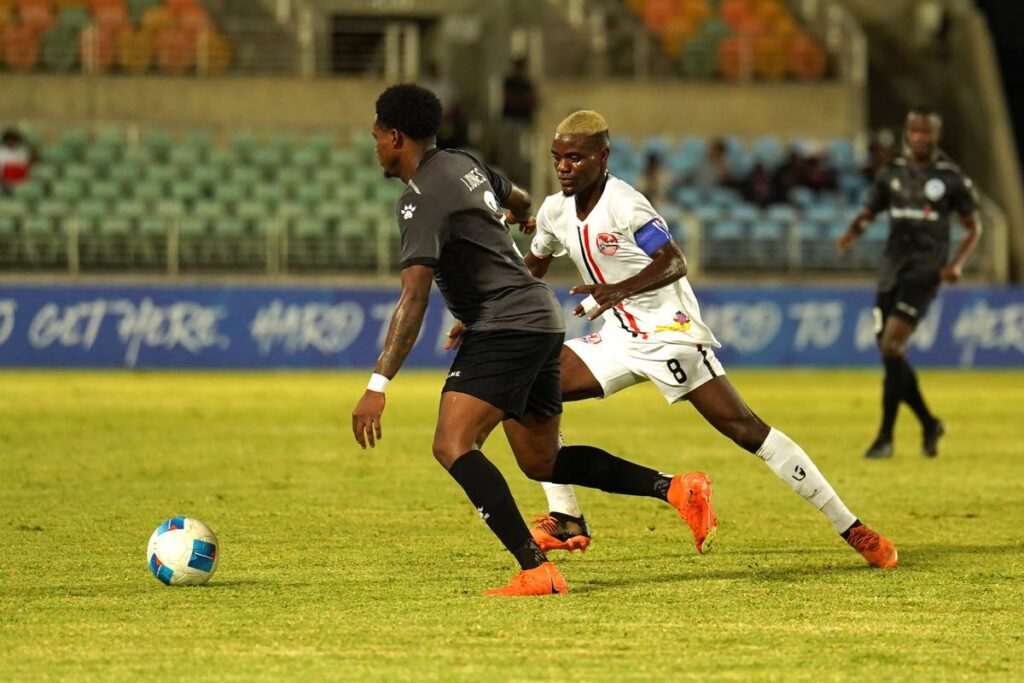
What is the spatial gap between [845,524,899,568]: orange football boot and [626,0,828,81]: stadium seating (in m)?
22.9

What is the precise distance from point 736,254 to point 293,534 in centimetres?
1762

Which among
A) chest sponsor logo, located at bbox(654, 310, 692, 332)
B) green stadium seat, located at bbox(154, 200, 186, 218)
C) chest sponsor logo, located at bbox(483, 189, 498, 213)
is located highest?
chest sponsor logo, located at bbox(483, 189, 498, 213)

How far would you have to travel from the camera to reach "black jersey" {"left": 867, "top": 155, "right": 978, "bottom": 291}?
13719mm

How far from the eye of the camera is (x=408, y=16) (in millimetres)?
32000

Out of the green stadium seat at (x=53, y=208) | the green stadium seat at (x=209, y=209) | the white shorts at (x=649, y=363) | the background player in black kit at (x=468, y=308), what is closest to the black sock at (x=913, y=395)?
the white shorts at (x=649, y=363)

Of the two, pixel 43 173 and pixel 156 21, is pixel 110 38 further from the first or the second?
pixel 43 173

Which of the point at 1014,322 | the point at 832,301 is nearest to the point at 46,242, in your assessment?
the point at 832,301

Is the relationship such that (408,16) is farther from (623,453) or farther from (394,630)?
(394,630)

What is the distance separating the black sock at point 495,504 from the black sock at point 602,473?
968 millimetres

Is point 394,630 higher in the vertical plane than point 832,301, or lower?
higher

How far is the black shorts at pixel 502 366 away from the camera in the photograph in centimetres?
741

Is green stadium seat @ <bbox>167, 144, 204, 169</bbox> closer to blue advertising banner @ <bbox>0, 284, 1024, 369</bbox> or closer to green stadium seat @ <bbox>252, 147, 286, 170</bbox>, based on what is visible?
green stadium seat @ <bbox>252, 147, 286, 170</bbox>

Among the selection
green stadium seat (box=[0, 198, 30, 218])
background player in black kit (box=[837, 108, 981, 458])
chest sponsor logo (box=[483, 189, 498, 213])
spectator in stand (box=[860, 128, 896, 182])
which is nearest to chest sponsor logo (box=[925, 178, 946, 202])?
background player in black kit (box=[837, 108, 981, 458])

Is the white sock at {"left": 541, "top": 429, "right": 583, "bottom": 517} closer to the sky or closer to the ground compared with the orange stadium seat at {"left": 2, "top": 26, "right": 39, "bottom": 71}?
closer to the sky
